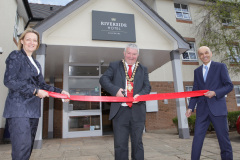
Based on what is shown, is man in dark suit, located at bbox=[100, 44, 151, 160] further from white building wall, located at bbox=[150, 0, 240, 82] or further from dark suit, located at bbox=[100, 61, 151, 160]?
white building wall, located at bbox=[150, 0, 240, 82]

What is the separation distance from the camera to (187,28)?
1332 cm

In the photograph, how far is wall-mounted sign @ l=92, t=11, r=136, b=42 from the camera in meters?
6.54

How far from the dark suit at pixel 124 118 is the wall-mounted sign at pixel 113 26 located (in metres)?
4.05

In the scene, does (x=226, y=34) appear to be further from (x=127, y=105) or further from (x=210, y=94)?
(x=127, y=105)

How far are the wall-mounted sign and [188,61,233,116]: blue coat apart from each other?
4218mm

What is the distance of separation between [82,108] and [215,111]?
6664 mm

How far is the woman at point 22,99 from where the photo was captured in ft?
6.10

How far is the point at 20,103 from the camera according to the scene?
1.96 meters

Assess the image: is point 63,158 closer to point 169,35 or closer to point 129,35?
point 129,35

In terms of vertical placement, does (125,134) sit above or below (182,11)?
below

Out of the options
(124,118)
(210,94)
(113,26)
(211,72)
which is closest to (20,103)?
(124,118)

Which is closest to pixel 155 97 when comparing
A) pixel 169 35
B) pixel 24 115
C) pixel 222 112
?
pixel 222 112

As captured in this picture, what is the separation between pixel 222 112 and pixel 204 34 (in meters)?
11.0

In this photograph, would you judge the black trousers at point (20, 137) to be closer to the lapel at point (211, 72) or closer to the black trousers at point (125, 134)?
the black trousers at point (125, 134)
